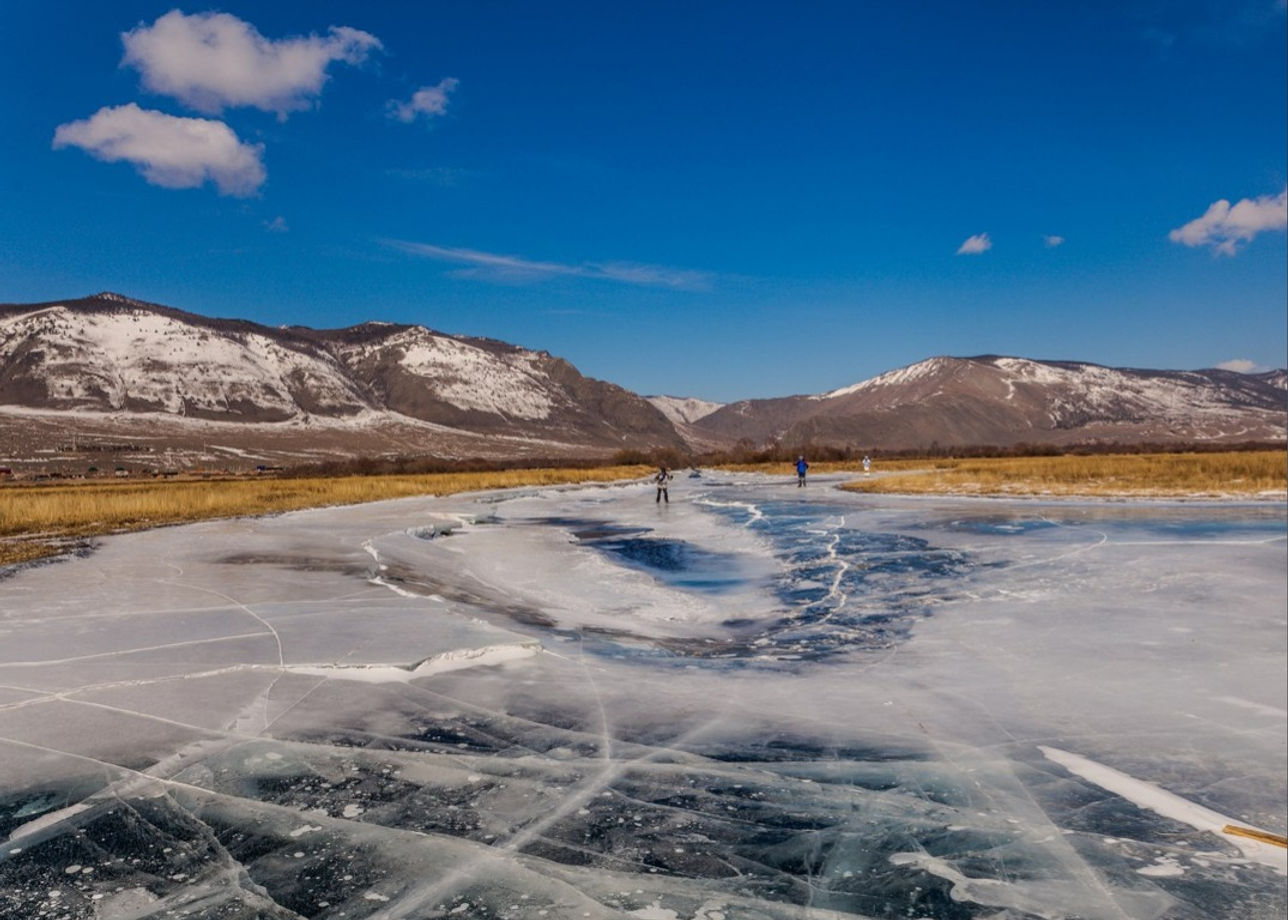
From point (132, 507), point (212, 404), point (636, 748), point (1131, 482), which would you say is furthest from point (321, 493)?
point (212, 404)

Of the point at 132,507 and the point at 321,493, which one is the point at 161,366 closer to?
the point at 321,493

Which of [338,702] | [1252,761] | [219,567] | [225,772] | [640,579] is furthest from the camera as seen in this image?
[640,579]

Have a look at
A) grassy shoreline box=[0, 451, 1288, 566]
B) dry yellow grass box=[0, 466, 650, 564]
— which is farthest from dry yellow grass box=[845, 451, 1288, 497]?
dry yellow grass box=[0, 466, 650, 564]

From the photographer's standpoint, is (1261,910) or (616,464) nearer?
(1261,910)

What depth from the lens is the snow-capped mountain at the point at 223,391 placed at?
129875 millimetres

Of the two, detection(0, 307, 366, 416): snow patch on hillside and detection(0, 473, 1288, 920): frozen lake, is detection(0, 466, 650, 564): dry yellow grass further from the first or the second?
detection(0, 307, 366, 416): snow patch on hillside

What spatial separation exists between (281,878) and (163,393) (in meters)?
161

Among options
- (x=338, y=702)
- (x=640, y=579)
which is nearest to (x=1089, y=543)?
(x=640, y=579)

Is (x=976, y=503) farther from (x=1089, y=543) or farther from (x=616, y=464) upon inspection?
(x=616, y=464)

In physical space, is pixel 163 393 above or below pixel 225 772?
above

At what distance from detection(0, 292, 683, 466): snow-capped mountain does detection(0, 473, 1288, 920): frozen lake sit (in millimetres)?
106264

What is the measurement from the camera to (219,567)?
13.0 m

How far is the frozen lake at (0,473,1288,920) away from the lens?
12.0 ft

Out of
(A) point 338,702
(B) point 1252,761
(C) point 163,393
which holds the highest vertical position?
(C) point 163,393
